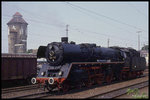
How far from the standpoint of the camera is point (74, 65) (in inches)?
578

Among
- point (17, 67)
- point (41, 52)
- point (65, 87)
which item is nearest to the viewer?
point (65, 87)

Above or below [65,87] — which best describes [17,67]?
above

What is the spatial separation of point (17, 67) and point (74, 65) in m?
6.07

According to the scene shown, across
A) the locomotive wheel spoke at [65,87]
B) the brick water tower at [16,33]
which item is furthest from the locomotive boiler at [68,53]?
the brick water tower at [16,33]

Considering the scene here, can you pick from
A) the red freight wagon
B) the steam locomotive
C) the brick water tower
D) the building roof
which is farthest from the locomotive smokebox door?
the building roof

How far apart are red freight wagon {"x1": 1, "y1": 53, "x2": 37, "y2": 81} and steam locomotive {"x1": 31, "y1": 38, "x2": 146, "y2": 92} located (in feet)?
10.5

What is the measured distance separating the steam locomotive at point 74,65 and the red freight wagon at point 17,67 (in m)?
3.21

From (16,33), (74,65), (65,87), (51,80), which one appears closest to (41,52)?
(74,65)

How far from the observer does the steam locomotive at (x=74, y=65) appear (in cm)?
1430

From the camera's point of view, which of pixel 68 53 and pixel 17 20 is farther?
pixel 17 20

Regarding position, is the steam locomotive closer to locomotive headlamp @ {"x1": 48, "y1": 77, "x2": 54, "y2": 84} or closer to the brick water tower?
locomotive headlamp @ {"x1": 48, "y1": 77, "x2": 54, "y2": 84}

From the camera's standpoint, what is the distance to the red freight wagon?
17.3 metres

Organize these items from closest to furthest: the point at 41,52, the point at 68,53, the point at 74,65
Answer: the point at 74,65 → the point at 68,53 → the point at 41,52

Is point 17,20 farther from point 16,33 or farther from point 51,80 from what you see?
point 51,80
